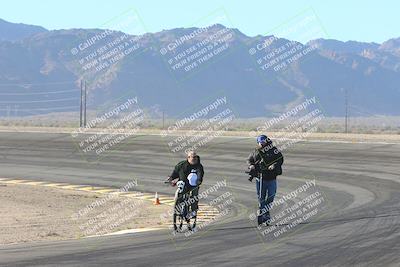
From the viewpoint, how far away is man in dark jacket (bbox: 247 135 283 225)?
15273mm

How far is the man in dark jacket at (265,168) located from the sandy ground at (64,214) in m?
2.93

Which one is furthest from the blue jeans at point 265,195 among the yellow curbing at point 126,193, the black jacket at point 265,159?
the yellow curbing at point 126,193

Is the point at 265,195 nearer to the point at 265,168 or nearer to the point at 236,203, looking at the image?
the point at 265,168

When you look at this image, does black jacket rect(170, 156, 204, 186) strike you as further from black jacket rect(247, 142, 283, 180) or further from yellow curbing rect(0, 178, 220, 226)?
yellow curbing rect(0, 178, 220, 226)

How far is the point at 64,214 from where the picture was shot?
19.3m

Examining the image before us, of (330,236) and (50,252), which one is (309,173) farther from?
(50,252)

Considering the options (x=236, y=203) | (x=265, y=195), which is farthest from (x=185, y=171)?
(x=236, y=203)

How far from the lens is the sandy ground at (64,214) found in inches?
629

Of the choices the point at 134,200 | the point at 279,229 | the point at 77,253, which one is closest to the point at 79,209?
the point at 134,200

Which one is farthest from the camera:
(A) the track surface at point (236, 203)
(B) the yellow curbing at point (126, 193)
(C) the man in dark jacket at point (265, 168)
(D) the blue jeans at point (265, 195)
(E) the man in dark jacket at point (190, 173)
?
(B) the yellow curbing at point (126, 193)

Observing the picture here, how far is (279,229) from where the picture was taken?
14672 millimetres

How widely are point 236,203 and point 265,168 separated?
6406 mm

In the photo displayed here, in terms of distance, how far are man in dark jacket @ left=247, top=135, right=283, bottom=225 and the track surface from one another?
23.4 inches

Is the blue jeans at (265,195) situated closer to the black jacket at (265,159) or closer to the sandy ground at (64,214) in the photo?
the black jacket at (265,159)
